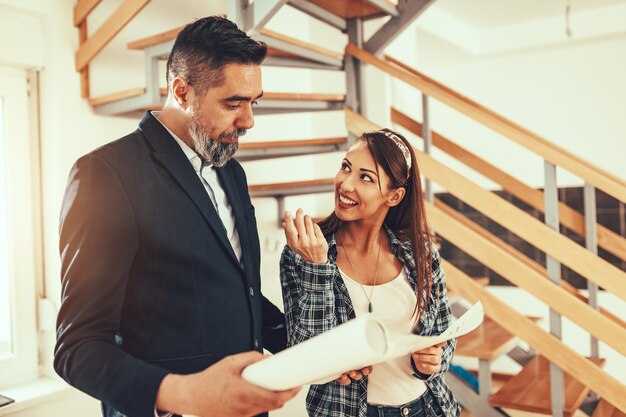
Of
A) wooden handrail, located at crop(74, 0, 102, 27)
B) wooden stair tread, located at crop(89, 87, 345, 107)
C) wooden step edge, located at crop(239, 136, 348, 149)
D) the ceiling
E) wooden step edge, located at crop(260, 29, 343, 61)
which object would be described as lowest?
wooden step edge, located at crop(239, 136, 348, 149)

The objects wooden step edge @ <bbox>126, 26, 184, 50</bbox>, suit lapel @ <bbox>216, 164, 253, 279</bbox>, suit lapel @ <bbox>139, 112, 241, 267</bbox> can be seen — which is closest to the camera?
suit lapel @ <bbox>139, 112, 241, 267</bbox>

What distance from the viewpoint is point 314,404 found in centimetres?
158

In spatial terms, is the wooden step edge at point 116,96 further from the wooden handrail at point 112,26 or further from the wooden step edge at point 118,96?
the wooden handrail at point 112,26

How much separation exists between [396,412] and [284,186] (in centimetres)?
169

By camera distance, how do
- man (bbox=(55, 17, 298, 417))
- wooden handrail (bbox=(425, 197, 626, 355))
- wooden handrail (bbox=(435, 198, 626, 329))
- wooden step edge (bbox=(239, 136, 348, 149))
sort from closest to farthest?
1. man (bbox=(55, 17, 298, 417))
2. wooden handrail (bbox=(425, 197, 626, 355))
3. wooden step edge (bbox=(239, 136, 348, 149))
4. wooden handrail (bbox=(435, 198, 626, 329))

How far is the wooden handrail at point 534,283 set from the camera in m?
2.21

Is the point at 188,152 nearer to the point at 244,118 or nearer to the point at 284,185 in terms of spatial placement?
the point at 244,118

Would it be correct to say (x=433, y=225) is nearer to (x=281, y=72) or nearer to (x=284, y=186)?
(x=284, y=186)

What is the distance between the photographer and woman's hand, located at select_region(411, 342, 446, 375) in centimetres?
146

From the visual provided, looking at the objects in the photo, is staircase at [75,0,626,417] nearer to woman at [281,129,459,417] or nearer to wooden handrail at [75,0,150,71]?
wooden handrail at [75,0,150,71]

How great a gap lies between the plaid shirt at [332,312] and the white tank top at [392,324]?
3 cm

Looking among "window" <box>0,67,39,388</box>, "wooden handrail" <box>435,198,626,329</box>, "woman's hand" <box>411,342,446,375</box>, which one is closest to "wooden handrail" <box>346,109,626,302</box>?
"wooden handrail" <box>435,198,626,329</box>

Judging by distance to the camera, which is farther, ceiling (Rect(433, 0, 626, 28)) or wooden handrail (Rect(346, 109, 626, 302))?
ceiling (Rect(433, 0, 626, 28))

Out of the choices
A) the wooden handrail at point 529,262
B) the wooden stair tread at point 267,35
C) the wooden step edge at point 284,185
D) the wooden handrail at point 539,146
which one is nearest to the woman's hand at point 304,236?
the wooden stair tread at point 267,35
